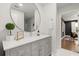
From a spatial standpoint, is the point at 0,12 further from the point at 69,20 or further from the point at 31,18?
the point at 69,20

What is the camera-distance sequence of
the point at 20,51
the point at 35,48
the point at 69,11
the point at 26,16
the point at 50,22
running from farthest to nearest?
1. the point at 69,11
2. the point at 50,22
3. the point at 26,16
4. the point at 35,48
5. the point at 20,51

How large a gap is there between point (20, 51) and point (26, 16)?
1.19m

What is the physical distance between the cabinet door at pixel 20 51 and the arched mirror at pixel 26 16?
2.44 feet

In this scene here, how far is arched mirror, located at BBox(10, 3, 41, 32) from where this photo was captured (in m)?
2.05

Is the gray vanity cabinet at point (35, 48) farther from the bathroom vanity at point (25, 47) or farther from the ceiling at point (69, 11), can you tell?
the ceiling at point (69, 11)

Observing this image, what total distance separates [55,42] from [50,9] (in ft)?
3.99

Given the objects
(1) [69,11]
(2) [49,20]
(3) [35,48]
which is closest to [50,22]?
(2) [49,20]

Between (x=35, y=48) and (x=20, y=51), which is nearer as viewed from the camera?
(x=20, y=51)

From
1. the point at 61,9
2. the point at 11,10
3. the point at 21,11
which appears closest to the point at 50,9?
the point at 61,9

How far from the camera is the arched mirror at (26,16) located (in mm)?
2053

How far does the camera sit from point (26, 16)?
92.8 inches

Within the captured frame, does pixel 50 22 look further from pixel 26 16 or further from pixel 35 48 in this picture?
pixel 35 48

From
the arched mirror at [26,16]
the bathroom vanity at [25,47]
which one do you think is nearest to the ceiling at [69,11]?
the arched mirror at [26,16]

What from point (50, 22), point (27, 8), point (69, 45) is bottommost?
point (69, 45)
